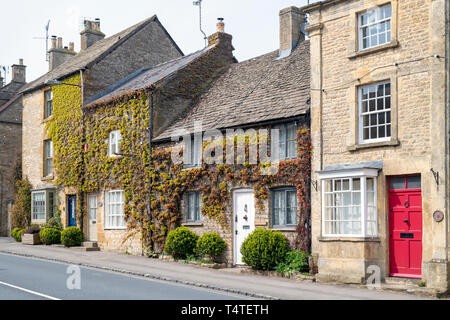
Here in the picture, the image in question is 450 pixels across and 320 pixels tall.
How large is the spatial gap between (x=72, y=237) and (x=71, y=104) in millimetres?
6826

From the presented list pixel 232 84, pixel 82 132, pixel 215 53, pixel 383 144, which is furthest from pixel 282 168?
pixel 82 132

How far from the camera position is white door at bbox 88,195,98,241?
90.1 feet

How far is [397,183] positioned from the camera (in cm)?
1554

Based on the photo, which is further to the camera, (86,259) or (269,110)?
(86,259)

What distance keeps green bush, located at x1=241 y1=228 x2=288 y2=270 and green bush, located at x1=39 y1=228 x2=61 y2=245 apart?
13248 mm

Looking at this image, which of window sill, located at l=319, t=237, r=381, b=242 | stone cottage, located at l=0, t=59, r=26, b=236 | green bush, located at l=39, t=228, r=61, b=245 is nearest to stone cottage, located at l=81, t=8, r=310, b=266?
window sill, located at l=319, t=237, r=381, b=242

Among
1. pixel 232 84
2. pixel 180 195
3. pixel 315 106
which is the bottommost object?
pixel 180 195

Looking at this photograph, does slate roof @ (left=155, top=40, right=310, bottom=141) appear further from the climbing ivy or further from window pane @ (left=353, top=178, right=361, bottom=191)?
window pane @ (left=353, top=178, right=361, bottom=191)

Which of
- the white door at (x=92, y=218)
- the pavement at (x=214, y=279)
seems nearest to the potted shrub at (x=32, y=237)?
the white door at (x=92, y=218)

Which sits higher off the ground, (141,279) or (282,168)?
(282,168)

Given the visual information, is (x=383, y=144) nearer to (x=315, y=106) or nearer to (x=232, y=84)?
(x=315, y=106)

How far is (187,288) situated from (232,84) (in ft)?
38.8

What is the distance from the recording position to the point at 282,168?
18500mm
